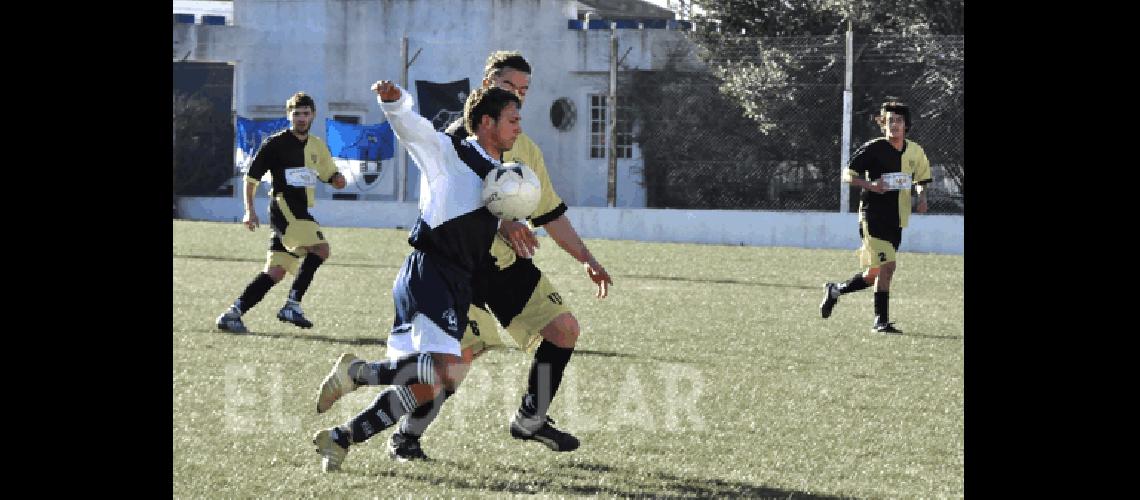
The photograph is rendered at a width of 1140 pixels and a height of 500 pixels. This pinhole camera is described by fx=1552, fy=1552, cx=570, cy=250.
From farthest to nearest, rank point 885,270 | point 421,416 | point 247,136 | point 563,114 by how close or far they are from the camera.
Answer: point 563,114 < point 247,136 < point 885,270 < point 421,416

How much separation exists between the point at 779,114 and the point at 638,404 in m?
20.9

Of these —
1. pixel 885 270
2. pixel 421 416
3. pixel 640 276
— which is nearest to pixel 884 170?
pixel 885 270

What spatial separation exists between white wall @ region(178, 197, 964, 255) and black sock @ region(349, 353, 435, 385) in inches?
806

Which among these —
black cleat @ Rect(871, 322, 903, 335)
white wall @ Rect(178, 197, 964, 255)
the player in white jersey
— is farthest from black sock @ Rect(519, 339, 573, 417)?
white wall @ Rect(178, 197, 964, 255)

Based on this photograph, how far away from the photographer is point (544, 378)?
717 cm

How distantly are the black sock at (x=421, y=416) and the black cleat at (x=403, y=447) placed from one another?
0.03 meters

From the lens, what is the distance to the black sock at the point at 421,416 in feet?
21.4

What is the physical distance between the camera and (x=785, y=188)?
28.4m

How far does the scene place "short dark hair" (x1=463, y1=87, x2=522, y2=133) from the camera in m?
6.46

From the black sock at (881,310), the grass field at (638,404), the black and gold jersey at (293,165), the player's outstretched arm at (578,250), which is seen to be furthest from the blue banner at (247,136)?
the player's outstretched arm at (578,250)

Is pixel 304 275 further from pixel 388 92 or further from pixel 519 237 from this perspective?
pixel 388 92
